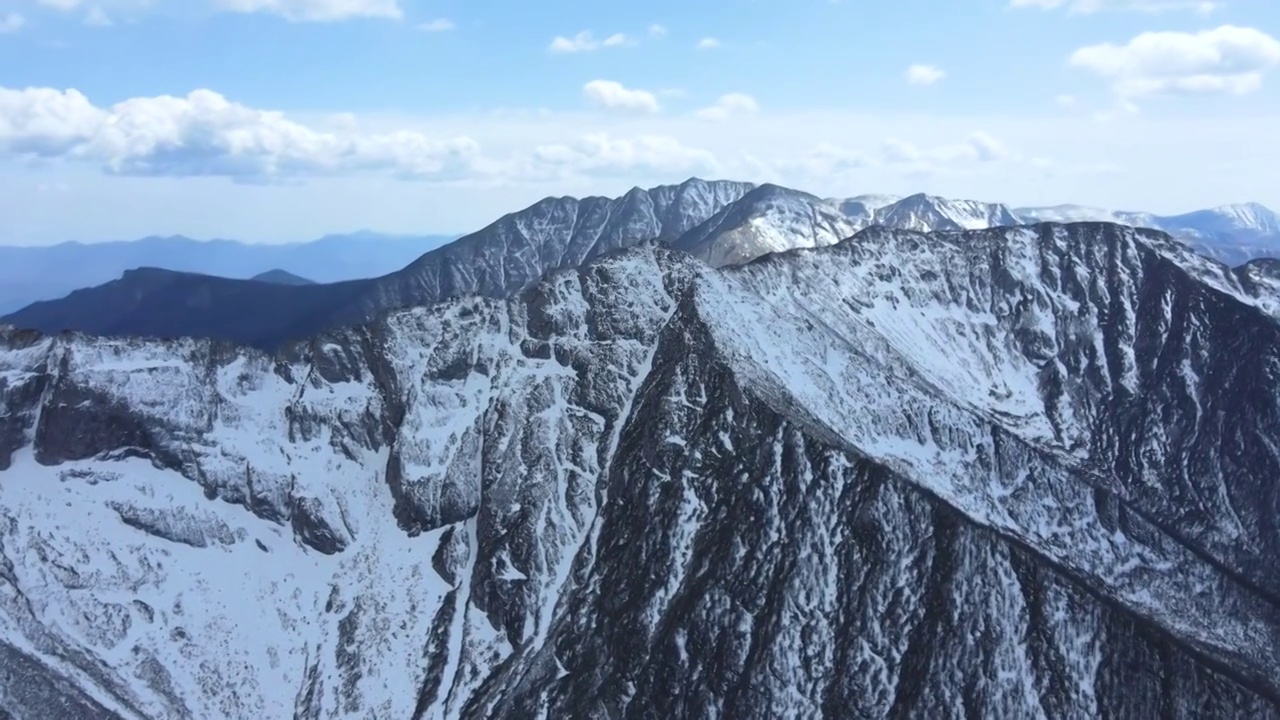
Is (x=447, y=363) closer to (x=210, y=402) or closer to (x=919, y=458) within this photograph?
(x=210, y=402)

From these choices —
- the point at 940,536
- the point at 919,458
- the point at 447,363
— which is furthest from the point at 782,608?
the point at 447,363

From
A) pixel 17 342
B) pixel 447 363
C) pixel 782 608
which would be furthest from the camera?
pixel 447 363

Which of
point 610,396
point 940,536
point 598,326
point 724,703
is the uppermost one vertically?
point 598,326

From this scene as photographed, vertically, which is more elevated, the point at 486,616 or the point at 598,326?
the point at 598,326

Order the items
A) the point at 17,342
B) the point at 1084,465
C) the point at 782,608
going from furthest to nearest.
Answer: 1. the point at 1084,465
2. the point at 17,342
3. the point at 782,608

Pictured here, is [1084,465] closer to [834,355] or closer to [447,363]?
[834,355]

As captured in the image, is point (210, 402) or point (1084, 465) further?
point (1084, 465)
